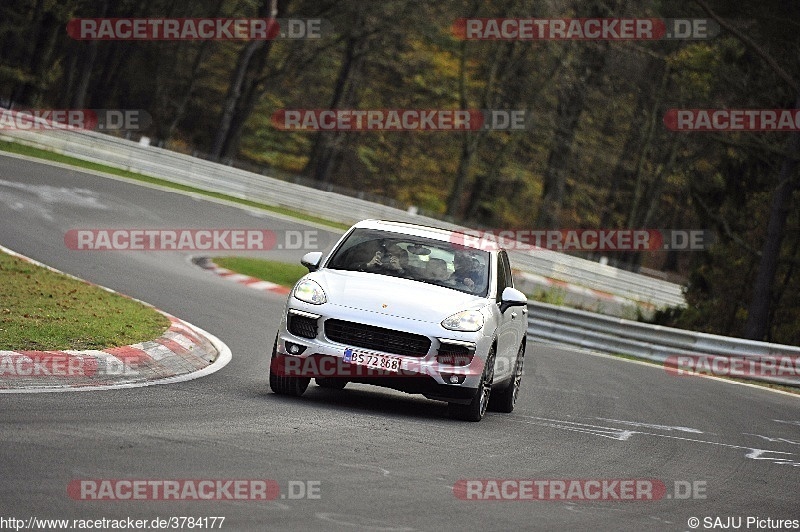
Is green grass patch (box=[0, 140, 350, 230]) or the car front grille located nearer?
the car front grille

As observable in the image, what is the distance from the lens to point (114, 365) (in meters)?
10.5

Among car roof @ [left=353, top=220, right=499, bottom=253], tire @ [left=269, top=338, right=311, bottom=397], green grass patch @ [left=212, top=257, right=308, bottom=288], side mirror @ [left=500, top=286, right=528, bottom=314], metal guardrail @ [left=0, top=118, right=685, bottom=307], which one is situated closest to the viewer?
tire @ [left=269, top=338, right=311, bottom=397]

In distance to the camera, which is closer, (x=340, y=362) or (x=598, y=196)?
(x=340, y=362)

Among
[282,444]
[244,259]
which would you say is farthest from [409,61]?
[282,444]

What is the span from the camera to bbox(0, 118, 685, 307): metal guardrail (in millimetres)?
36969

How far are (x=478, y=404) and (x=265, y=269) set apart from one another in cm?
1591

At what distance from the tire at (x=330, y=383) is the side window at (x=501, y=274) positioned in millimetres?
1596

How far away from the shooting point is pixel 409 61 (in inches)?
2154

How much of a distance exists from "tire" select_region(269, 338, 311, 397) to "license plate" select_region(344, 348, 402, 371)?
25.4 inches

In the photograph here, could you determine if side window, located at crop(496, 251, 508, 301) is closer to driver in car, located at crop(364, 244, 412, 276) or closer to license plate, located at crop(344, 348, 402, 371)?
driver in car, located at crop(364, 244, 412, 276)

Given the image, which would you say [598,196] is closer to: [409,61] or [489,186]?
[489,186]

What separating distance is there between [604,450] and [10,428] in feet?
15.9

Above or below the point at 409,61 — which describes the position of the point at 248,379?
below

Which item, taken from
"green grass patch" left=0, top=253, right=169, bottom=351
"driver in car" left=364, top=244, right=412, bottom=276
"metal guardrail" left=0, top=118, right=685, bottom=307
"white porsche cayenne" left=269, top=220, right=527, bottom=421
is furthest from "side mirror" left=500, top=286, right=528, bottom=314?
"metal guardrail" left=0, top=118, right=685, bottom=307
